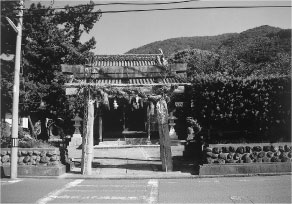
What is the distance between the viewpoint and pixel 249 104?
12.6 metres

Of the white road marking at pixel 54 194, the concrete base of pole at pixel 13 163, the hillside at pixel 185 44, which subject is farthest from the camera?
the hillside at pixel 185 44

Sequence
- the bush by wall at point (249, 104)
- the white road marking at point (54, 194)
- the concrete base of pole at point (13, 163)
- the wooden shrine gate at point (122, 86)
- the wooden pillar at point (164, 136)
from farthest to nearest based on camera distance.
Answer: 1. the wooden pillar at point (164, 136)
2. the wooden shrine gate at point (122, 86)
3. the bush by wall at point (249, 104)
4. the concrete base of pole at point (13, 163)
5. the white road marking at point (54, 194)

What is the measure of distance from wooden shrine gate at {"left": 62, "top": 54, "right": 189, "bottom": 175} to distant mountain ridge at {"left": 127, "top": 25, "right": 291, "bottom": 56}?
158 feet

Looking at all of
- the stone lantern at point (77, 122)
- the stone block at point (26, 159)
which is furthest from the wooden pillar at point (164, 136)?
the stone lantern at point (77, 122)

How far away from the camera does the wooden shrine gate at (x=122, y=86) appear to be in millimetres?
Result: 13031

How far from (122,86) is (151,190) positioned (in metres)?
5.33

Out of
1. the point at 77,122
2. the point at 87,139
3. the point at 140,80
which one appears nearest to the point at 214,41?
the point at 77,122

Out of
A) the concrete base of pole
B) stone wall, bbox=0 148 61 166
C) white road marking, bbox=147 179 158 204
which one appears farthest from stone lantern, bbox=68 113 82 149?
white road marking, bbox=147 179 158 204

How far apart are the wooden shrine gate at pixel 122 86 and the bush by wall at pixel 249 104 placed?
1.51 metres

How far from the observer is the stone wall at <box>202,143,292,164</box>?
12.6 metres

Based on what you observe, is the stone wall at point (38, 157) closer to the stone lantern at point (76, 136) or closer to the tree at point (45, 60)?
the tree at point (45, 60)

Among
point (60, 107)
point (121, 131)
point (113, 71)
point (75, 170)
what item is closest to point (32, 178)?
point (75, 170)

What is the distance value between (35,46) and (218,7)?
1666 centimetres

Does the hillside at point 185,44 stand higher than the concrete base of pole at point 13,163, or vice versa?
the hillside at point 185,44
